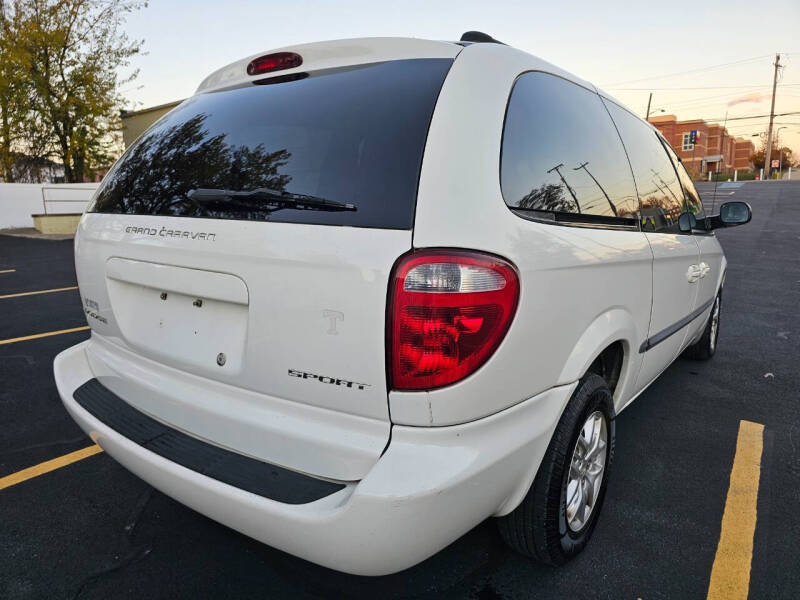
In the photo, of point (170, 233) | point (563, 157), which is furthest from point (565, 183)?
point (170, 233)

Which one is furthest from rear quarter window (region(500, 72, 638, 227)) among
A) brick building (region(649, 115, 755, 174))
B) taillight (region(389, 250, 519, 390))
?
brick building (region(649, 115, 755, 174))

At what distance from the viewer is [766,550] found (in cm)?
220

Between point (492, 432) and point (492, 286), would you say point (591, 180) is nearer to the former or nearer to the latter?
point (492, 286)

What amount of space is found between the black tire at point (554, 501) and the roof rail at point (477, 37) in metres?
1.29

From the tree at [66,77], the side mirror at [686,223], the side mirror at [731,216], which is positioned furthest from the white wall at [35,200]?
the side mirror at [686,223]

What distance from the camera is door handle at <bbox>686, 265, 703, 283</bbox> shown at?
3111 mm

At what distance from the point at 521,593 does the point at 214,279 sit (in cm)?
147

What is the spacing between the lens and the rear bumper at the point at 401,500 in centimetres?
142

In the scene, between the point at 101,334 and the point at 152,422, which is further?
the point at 101,334

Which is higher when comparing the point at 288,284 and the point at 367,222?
the point at 367,222

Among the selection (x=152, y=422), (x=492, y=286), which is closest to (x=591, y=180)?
(x=492, y=286)

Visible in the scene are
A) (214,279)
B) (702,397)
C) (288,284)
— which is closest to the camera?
(288,284)

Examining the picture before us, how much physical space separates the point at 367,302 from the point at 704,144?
411 ft

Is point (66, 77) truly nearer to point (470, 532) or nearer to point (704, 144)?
point (470, 532)
